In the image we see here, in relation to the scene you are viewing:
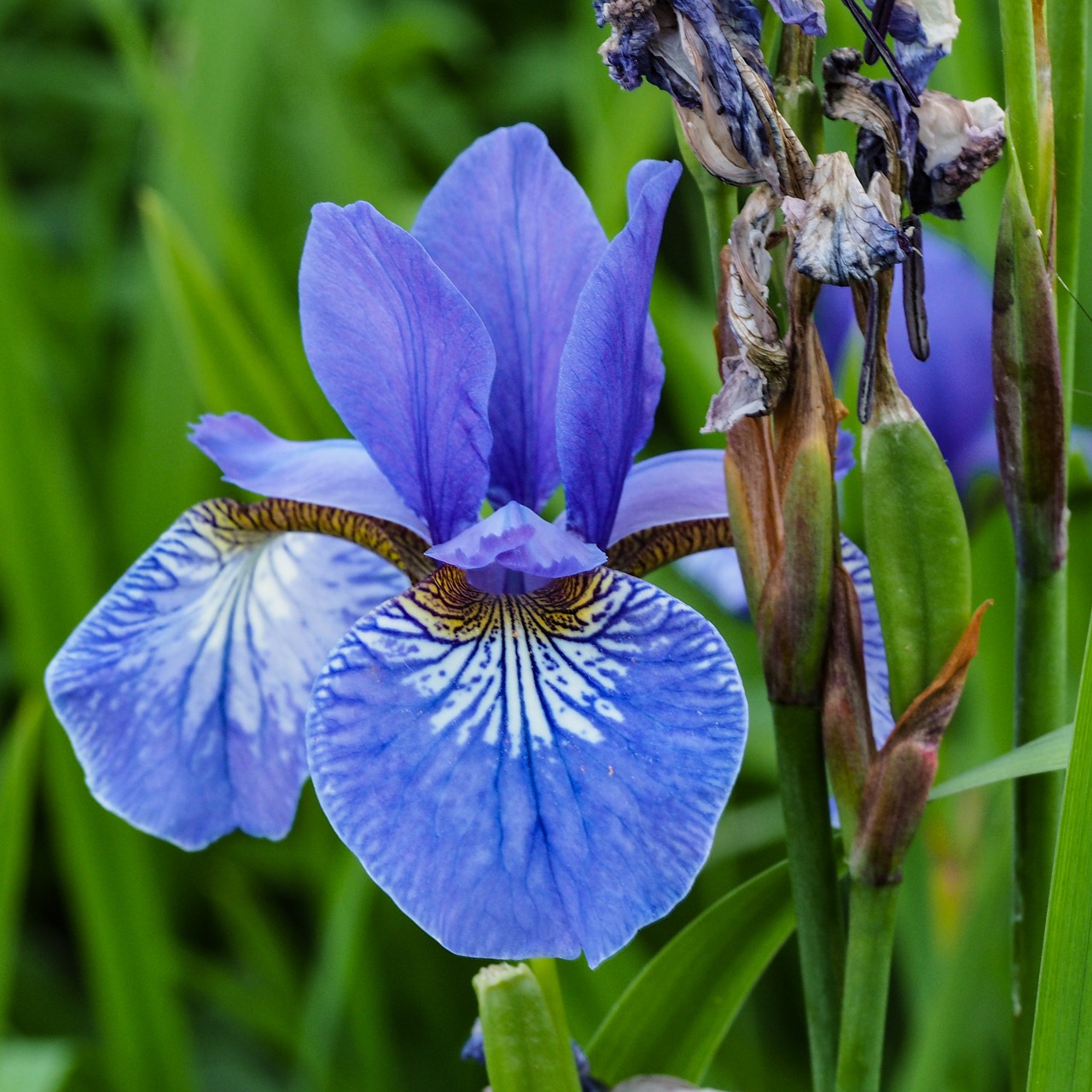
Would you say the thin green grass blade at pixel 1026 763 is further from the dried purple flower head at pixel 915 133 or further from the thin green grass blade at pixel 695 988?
the dried purple flower head at pixel 915 133

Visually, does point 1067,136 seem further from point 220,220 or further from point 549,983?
point 220,220

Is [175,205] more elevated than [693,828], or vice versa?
[175,205]

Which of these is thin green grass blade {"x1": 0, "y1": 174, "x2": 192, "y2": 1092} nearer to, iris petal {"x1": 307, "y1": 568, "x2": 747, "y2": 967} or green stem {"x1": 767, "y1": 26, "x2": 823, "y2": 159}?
iris petal {"x1": 307, "y1": 568, "x2": 747, "y2": 967}

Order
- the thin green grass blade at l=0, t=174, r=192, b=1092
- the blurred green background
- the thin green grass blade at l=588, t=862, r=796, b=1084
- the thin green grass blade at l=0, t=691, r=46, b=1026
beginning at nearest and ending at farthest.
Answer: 1. the thin green grass blade at l=588, t=862, r=796, b=1084
2. the thin green grass blade at l=0, t=691, r=46, b=1026
3. the blurred green background
4. the thin green grass blade at l=0, t=174, r=192, b=1092

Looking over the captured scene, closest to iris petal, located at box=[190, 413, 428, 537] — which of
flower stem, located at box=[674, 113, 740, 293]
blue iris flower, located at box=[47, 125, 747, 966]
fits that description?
blue iris flower, located at box=[47, 125, 747, 966]

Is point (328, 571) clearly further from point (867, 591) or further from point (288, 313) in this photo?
point (288, 313)

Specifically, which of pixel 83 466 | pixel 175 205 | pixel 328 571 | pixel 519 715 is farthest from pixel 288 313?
pixel 519 715
